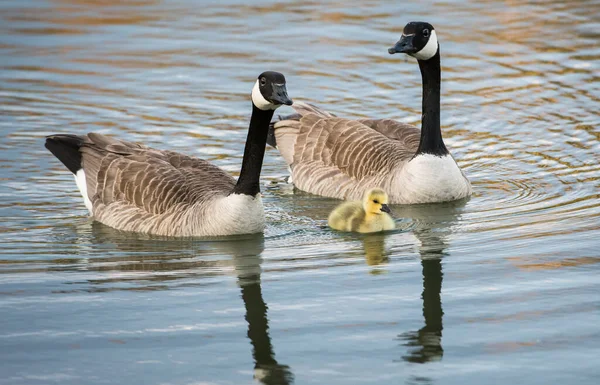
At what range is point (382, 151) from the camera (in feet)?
42.4

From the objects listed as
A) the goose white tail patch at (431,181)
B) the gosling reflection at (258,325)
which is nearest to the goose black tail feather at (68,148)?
the gosling reflection at (258,325)

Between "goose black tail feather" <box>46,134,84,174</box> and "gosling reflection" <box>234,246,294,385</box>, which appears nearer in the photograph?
"gosling reflection" <box>234,246,294,385</box>

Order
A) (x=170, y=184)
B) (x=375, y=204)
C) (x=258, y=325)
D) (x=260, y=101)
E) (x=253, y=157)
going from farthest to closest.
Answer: (x=170, y=184) → (x=375, y=204) → (x=253, y=157) → (x=260, y=101) → (x=258, y=325)

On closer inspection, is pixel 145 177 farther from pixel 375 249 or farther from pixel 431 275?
pixel 431 275

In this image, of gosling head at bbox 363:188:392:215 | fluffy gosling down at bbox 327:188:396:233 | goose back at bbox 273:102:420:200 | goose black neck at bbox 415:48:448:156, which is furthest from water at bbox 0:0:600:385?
goose black neck at bbox 415:48:448:156

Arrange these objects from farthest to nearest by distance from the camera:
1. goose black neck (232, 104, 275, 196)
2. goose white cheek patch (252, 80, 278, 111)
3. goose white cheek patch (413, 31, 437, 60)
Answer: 1. goose white cheek patch (413, 31, 437, 60)
2. goose black neck (232, 104, 275, 196)
3. goose white cheek patch (252, 80, 278, 111)

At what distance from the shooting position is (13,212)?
1177cm

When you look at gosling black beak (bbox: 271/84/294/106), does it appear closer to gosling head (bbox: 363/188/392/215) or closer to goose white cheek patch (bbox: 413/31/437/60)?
gosling head (bbox: 363/188/392/215)

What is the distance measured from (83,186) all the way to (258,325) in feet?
15.5

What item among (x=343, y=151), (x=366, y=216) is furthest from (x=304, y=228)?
(x=343, y=151)

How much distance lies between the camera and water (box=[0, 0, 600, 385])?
24.0 ft

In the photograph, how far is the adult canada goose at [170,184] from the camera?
34.6 feet

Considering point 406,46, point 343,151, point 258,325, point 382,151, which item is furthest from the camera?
point 343,151

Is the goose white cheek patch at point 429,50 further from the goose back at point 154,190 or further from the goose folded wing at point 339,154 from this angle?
the goose back at point 154,190
